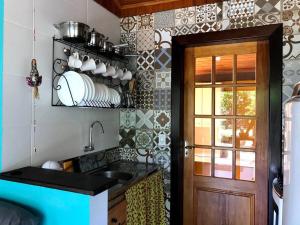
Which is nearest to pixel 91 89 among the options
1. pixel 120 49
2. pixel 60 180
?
pixel 120 49

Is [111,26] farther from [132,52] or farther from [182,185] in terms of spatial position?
[182,185]

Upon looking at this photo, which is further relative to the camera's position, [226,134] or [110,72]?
[226,134]

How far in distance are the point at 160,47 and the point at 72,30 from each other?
89cm

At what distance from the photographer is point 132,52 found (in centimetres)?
239

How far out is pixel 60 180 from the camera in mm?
1237

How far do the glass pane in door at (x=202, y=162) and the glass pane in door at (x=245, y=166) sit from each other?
0.24 meters

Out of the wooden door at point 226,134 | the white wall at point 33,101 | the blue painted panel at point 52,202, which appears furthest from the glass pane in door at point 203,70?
the blue painted panel at point 52,202

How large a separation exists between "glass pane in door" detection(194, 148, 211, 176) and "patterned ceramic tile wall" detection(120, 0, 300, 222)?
26 cm

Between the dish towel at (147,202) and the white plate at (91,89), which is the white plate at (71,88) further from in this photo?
the dish towel at (147,202)

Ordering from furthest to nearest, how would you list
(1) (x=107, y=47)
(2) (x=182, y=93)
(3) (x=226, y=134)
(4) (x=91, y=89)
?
1. (2) (x=182, y=93)
2. (3) (x=226, y=134)
3. (1) (x=107, y=47)
4. (4) (x=91, y=89)

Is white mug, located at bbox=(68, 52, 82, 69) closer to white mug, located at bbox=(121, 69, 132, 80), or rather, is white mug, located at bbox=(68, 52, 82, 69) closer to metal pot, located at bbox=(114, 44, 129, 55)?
metal pot, located at bbox=(114, 44, 129, 55)

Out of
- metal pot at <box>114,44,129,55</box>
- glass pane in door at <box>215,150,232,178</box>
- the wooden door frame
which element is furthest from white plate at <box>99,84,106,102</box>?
glass pane in door at <box>215,150,232,178</box>

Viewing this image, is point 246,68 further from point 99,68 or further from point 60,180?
point 60,180

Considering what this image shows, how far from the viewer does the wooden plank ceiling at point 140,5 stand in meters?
2.18
